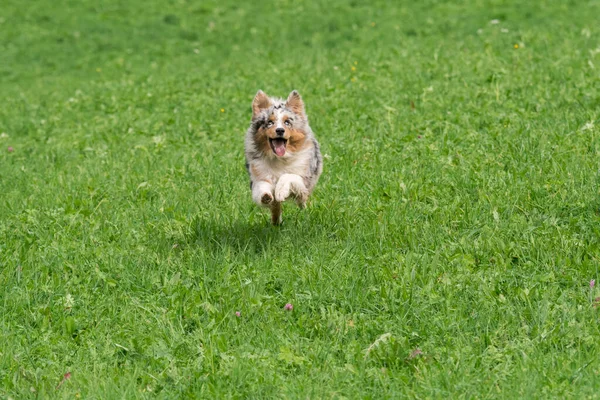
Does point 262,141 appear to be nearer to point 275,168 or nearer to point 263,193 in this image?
point 275,168

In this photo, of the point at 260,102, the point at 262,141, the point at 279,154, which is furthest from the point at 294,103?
the point at 279,154

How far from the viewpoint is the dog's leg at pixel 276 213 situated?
7213 mm

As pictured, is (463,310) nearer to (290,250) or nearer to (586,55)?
(290,250)

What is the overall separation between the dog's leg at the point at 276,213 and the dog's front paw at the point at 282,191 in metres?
0.32

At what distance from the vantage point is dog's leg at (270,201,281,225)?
23.7ft

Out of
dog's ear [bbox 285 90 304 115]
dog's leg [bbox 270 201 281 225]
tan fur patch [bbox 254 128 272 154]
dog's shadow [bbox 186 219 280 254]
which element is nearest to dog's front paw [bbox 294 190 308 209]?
dog's leg [bbox 270 201 281 225]

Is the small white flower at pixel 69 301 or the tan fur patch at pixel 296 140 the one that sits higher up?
the tan fur patch at pixel 296 140

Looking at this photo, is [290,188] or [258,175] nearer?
[290,188]

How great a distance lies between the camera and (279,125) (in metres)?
6.84

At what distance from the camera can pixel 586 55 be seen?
12.4 meters

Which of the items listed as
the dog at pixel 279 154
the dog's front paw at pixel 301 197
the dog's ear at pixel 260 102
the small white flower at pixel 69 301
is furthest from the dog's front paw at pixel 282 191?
the small white flower at pixel 69 301

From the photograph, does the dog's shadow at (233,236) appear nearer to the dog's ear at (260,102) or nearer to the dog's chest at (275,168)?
the dog's chest at (275,168)

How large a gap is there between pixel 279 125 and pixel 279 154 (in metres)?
0.25

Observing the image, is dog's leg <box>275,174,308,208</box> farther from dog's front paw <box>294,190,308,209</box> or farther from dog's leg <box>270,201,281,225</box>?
dog's leg <box>270,201,281,225</box>
